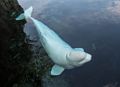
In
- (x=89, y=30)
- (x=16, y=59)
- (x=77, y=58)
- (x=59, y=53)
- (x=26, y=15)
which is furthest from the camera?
(x=26, y=15)

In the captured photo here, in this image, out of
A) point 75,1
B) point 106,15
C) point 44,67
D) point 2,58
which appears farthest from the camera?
point 75,1

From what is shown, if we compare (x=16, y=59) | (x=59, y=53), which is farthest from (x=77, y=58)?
(x=16, y=59)

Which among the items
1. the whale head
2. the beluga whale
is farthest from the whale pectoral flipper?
the whale head

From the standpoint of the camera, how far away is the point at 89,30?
11.5 ft

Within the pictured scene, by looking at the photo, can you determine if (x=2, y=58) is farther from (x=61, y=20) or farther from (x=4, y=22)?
(x=61, y=20)

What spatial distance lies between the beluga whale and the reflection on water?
104 mm

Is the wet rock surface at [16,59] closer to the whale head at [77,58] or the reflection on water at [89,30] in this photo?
the reflection on water at [89,30]

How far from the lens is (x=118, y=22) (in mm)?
3564

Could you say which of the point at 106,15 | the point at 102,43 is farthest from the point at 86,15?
the point at 102,43

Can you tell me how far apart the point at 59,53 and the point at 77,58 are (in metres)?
0.26

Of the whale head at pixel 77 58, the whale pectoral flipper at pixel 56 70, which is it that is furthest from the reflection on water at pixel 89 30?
the whale head at pixel 77 58

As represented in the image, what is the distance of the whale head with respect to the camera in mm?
2697

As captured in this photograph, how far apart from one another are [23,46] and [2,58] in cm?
49

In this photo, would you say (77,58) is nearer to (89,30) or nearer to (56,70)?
(56,70)
